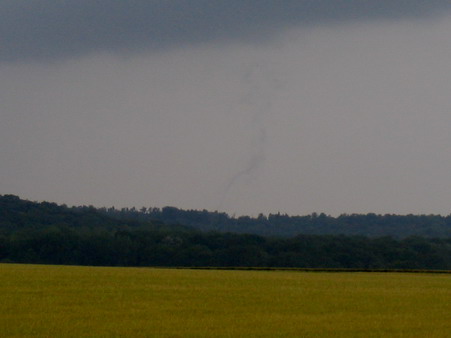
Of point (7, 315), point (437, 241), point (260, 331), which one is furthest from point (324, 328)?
point (437, 241)

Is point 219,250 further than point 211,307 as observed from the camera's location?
Yes

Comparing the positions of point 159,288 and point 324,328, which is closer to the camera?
point 324,328

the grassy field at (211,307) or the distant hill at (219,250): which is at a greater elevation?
the distant hill at (219,250)

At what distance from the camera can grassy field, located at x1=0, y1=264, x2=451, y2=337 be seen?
28609 mm

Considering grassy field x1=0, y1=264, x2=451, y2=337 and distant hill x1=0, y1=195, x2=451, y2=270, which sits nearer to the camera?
grassy field x1=0, y1=264, x2=451, y2=337

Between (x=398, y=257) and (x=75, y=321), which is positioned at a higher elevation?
(x=398, y=257)

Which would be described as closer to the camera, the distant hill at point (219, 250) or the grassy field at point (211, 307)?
the grassy field at point (211, 307)

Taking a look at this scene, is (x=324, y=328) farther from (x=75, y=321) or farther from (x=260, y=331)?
(x=75, y=321)

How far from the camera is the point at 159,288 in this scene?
42344mm

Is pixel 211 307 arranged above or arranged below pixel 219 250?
below

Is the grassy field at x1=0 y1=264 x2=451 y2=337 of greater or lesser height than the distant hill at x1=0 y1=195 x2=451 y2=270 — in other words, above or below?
below

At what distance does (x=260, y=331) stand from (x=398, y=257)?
108 meters

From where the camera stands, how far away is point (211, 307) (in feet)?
115

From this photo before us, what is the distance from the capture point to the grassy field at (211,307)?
28.6 m
